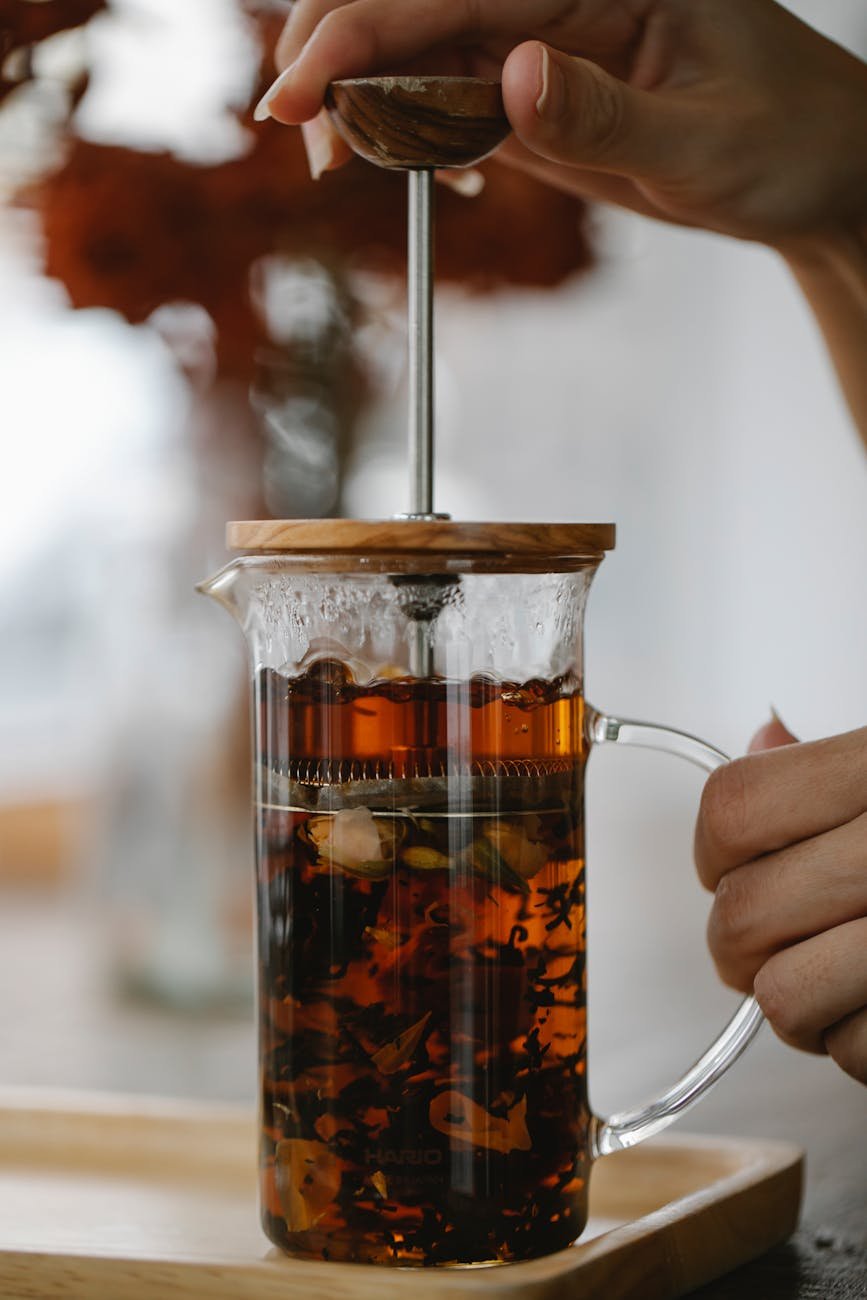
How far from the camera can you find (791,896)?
0.61m

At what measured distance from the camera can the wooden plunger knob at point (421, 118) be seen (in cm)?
58

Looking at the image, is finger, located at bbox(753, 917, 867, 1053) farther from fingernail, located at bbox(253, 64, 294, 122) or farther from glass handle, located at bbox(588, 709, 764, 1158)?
fingernail, located at bbox(253, 64, 294, 122)

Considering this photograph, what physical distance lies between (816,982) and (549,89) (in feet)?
1.17

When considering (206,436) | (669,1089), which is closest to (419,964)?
(669,1089)

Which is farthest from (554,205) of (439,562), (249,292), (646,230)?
(646,230)

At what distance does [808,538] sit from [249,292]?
2.58 meters

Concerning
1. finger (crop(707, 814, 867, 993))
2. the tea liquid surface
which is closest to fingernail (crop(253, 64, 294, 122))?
the tea liquid surface

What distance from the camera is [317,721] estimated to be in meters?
0.55

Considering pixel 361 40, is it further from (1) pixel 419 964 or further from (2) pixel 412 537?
(1) pixel 419 964

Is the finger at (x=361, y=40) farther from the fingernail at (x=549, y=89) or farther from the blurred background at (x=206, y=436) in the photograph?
the blurred background at (x=206, y=436)

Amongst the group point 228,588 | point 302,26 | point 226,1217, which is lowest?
point 226,1217

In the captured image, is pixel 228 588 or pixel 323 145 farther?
pixel 323 145

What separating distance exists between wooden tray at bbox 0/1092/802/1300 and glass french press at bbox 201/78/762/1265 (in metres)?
0.02

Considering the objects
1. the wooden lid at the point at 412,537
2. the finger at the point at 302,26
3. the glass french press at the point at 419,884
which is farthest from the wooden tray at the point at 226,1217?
the finger at the point at 302,26
